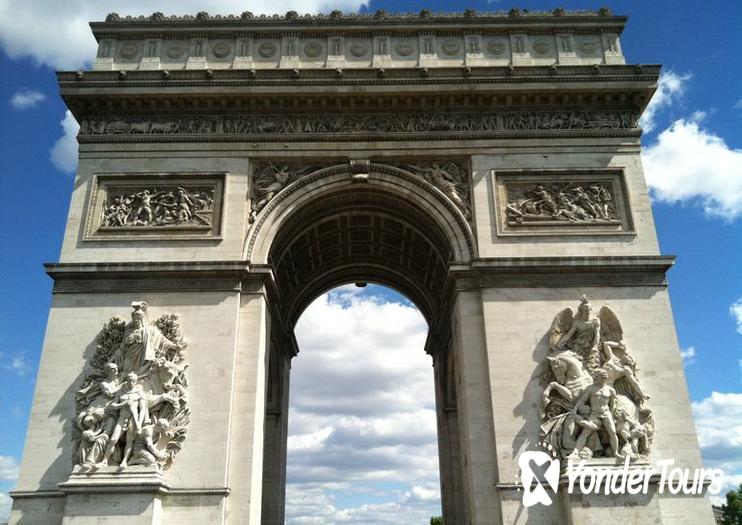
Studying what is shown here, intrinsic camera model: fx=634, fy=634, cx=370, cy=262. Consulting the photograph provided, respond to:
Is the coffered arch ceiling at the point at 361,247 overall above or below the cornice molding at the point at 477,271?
above

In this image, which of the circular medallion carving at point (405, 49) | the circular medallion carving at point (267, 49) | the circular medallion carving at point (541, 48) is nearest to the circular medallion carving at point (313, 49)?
the circular medallion carving at point (267, 49)

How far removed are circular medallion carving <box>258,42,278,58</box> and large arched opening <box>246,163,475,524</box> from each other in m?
5.05

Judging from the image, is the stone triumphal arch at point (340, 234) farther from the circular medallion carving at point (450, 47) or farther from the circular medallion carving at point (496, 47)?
the circular medallion carving at point (496, 47)

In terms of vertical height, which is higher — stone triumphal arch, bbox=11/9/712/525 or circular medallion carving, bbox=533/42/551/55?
circular medallion carving, bbox=533/42/551/55

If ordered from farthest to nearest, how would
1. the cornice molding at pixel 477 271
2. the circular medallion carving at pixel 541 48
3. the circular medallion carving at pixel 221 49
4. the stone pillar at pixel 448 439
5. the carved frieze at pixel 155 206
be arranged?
the stone pillar at pixel 448 439
the circular medallion carving at pixel 221 49
the circular medallion carving at pixel 541 48
the carved frieze at pixel 155 206
the cornice molding at pixel 477 271

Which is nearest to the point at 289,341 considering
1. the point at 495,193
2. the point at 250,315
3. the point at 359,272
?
the point at 359,272

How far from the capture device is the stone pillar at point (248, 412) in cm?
1680

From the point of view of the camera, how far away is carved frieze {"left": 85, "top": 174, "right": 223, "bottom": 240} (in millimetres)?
19547

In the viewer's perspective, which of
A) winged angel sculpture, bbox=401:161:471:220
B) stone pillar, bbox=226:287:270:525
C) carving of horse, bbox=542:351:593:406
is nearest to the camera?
stone pillar, bbox=226:287:270:525

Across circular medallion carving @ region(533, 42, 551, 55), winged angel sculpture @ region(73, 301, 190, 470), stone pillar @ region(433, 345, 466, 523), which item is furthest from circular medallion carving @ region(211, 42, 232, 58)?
stone pillar @ region(433, 345, 466, 523)

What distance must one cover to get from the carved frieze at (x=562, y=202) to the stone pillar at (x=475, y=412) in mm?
2922

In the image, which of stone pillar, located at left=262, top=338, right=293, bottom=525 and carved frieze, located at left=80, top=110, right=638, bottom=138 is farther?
stone pillar, located at left=262, top=338, right=293, bottom=525

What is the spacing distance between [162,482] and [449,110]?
1414 cm

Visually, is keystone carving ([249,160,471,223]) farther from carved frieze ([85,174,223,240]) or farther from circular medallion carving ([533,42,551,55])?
circular medallion carving ([533,42,551,55])
